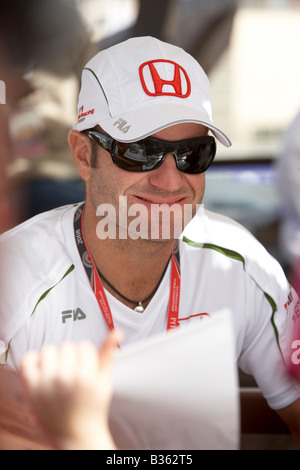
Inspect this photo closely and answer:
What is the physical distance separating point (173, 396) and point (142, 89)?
25.4 inches

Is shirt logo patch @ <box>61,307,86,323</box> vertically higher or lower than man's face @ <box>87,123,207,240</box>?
lower

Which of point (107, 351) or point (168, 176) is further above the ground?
point (168, 176)

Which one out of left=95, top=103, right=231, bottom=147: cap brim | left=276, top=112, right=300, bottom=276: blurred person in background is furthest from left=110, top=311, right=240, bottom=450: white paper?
left=276, top=112, right=300, bottom=276: blurred person in background

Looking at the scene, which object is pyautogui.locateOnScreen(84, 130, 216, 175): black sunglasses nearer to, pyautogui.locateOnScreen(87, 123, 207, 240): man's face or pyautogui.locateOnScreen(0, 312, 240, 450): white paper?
pyautogui.locateOnScreen(87, 123, 207, 240): man's face

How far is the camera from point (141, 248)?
1.23 meters

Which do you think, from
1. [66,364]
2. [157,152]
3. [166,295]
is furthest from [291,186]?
[66,364]

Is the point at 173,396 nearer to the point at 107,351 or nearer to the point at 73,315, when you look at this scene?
the point at 107,351

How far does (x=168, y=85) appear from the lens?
3.86 ft

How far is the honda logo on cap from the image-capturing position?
3.82ft

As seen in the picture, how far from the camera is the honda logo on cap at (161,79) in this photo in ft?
3.82

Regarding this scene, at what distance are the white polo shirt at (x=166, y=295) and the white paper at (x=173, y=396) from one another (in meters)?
0.27

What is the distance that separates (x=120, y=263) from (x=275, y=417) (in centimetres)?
55

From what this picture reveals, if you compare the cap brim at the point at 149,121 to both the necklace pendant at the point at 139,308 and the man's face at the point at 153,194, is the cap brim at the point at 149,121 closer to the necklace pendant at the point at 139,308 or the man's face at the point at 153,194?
A: the man's face at the point at 153,194

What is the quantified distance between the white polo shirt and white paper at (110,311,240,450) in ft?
1.08
